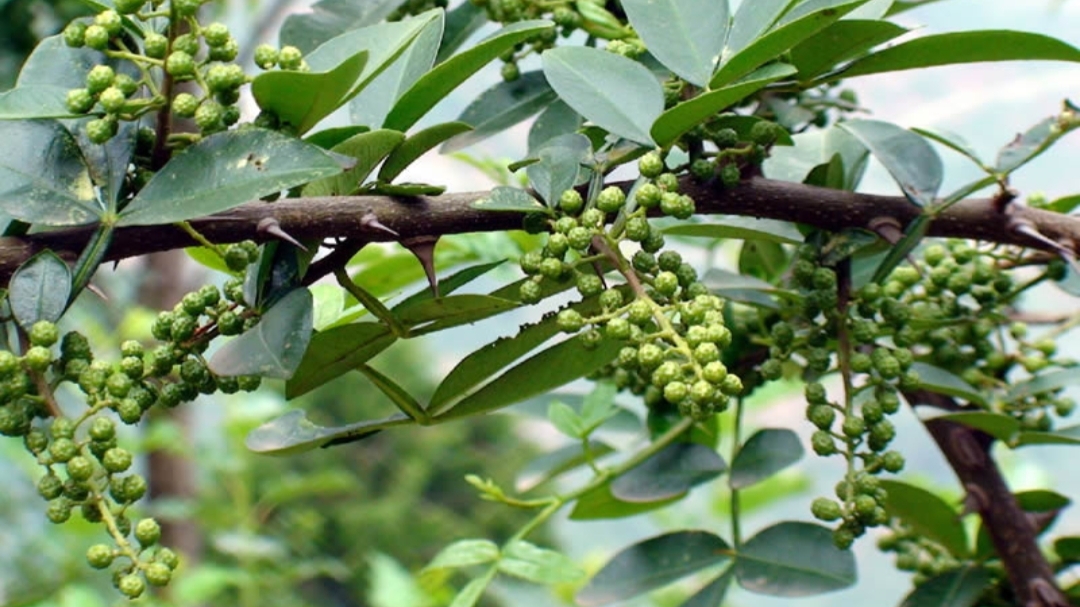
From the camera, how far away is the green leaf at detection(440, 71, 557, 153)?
65 centimetres

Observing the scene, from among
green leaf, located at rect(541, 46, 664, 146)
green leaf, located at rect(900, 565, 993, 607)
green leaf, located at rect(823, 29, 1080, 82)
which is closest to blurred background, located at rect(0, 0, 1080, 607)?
green leaf, located at rect(823, 29, 1080, 82)

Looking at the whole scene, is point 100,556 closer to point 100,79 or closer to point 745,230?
point 100,79

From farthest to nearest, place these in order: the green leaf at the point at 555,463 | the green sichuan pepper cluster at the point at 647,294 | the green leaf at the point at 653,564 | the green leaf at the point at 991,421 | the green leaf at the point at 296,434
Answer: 1. the green leaf at the point at 555,463
2. the green leaf at the point at 653,564
3. the green leaf at the point at 991,421
4. the green leaf at the point at 296,434
5. the green sichuan pepper cluster at the point at 647,294

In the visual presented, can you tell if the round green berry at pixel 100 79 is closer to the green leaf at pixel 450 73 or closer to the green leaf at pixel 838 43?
the green leaf at pixel 450 73

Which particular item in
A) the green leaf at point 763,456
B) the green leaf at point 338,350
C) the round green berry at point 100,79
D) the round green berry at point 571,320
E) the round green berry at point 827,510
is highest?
the round green berry at point 100,79

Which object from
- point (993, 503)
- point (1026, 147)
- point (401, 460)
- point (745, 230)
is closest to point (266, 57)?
point (745, 230)

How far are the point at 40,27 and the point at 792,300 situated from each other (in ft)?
5.09

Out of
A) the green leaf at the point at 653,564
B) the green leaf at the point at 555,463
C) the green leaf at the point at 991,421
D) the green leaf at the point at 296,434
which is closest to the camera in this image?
the green leaf at the point at 296,434

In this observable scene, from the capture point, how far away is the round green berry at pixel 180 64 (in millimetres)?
409

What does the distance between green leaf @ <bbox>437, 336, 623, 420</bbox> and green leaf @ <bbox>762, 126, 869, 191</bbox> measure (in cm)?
17

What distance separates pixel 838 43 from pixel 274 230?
0.22 metres

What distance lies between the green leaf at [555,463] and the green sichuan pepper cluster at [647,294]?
355 mm

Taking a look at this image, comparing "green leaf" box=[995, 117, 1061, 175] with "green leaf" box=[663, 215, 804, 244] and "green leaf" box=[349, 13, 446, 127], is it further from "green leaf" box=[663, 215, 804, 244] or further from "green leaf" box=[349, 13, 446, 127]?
"green leaf" box=[349, 13, 446, 127]

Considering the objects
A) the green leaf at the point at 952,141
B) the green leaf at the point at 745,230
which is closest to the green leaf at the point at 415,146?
the green leaf at the point at 745,230
